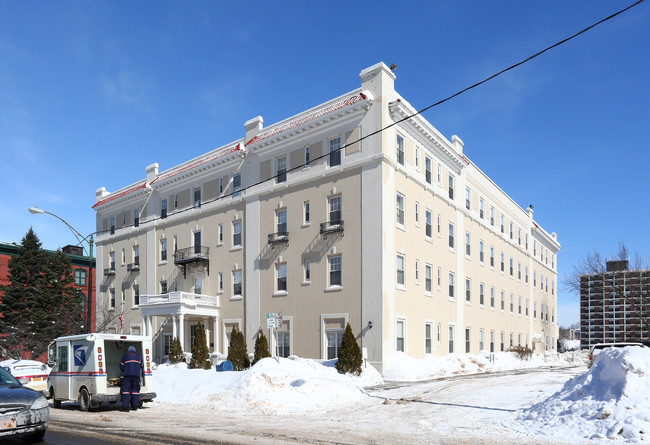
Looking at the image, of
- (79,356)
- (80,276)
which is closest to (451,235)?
(79,356)

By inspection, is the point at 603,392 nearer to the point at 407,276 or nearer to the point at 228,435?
the point at 228,435

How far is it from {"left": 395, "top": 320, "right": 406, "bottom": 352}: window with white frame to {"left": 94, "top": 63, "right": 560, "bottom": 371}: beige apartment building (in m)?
0.11

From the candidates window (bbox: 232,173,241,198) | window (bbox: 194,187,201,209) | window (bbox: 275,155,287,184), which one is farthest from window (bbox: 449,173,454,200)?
window (bbox: 194,187,201,209)

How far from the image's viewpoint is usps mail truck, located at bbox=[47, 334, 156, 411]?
17.0 m

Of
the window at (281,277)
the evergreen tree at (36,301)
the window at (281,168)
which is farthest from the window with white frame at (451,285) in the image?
the evergreen tree at (36,301)

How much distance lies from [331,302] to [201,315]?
Answer: 11.4m

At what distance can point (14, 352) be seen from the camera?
156 ft

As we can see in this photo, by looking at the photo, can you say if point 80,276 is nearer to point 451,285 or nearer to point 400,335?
point 451,285

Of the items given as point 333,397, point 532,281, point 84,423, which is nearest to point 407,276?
point 333,397

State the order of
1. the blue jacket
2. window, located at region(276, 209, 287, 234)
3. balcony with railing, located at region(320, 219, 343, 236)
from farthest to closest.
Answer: window, located at region(276, 209, 287, 234)
balcony with railing, located at region(320, 219, 343, 236)
the blue jacket

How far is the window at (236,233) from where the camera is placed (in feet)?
130

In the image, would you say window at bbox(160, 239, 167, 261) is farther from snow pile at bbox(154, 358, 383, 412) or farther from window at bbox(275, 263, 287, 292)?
snow pile at bbox(154, 358, 383, 412)

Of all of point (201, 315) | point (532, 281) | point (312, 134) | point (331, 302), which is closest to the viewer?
point (331, 302)

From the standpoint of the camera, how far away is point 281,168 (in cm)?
3694
